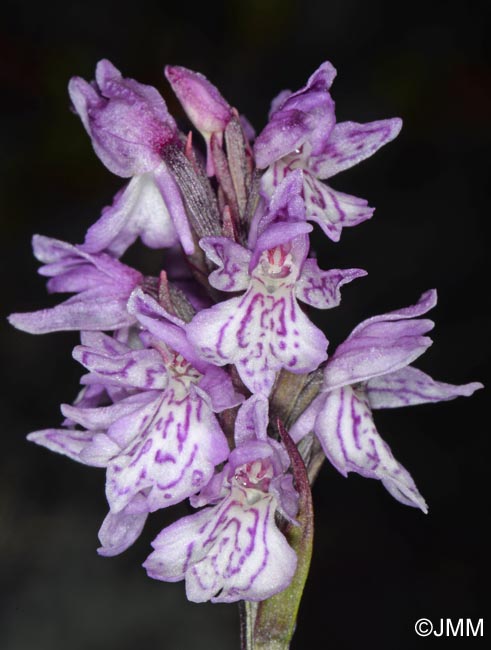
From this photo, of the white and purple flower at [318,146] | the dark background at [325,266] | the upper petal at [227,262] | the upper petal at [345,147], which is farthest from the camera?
the dark background at [325,266]

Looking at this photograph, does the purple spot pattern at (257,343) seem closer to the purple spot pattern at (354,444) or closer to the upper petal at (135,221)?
the purple spot pattern at (354,444)

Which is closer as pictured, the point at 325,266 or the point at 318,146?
the point at 318,146

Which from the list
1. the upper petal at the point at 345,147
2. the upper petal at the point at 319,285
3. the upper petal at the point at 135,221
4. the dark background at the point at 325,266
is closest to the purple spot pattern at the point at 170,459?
the upper petal at the point at 319,285

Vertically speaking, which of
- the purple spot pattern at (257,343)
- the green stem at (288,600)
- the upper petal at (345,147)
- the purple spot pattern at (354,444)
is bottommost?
the green stem at (288,600)

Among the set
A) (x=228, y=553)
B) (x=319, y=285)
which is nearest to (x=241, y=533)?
(x=228, y=553)

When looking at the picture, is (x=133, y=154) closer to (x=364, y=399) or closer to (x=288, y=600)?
(x=364, y=399)

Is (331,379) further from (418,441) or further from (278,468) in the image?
(418,441)

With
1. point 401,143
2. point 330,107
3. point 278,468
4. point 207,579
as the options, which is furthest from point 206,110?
point 401,143
